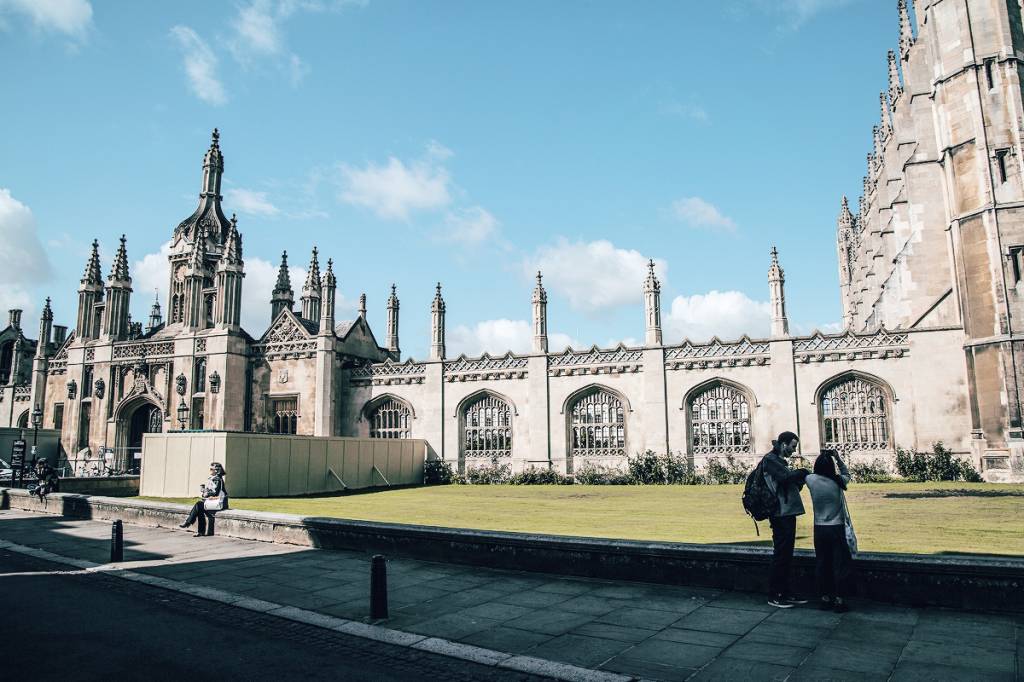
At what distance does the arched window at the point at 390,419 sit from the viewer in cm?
3356

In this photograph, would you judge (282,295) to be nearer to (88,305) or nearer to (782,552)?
(88,305)

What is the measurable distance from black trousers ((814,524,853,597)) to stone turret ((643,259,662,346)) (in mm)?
21799

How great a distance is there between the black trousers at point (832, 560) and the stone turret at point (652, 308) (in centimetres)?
2180

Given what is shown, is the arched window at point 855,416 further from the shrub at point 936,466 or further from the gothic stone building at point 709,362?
the shrub at point 936,466

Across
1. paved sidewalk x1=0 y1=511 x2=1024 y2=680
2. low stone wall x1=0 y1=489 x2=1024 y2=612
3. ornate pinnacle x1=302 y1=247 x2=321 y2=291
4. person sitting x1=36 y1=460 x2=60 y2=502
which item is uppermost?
ornate pinnacle x1=302 y1=247 x2=321 y2=291

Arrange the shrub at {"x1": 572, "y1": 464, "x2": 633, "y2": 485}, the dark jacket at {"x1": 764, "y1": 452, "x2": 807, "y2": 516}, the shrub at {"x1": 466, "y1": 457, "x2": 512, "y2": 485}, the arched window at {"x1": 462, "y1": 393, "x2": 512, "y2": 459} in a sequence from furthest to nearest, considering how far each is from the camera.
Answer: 1. the arched window at {"x1": 462, "y1": 393, "x2": 512, "y2": 459}
2. the shrub at {"x1": 466, "y1": 457, "x2": 512, "y2": 485}
3. the shrub at {"x1": 572, "y1": 464, "x2": 633, "y2": 485}
4. the dark jacket at {"x1": 764, "y1": 452, "x2": 807, "y2": 516}

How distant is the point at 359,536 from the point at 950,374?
23.2 metres

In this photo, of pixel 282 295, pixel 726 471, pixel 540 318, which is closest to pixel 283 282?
pixel 282 295

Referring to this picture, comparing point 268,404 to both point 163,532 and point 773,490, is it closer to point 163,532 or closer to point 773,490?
point 163,532

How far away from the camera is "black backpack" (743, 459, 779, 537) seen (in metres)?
7.47

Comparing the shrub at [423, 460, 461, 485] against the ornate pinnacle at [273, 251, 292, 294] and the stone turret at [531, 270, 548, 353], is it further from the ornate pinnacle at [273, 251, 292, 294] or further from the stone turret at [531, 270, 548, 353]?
the ornate pinnacle at [273, 251, 292, 294]

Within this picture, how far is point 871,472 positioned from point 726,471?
521 cm

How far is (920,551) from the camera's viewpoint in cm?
919

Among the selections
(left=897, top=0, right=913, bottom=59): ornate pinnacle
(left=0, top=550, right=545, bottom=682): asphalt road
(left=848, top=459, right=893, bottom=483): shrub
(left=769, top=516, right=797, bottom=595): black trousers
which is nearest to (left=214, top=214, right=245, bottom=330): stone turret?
(left=0, top=550, right=545, bottom=682): asphalt road
